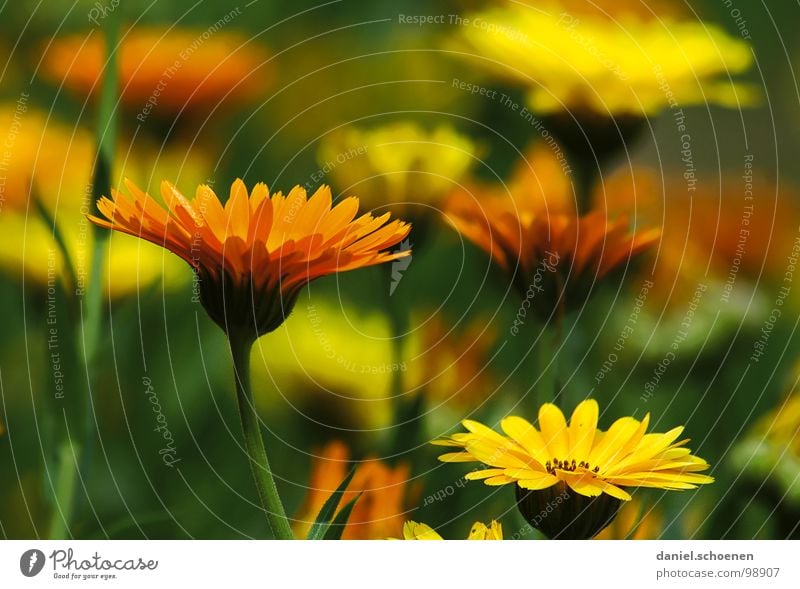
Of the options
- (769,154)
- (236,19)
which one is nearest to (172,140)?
(236,19)

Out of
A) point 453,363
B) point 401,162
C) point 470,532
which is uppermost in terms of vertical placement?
point 401,162

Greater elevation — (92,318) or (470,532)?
(92,318)

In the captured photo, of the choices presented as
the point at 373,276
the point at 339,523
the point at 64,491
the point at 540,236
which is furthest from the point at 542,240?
the point at 64,491

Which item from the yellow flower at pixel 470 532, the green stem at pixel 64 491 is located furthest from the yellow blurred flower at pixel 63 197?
the yellow flower at pixel 470 532

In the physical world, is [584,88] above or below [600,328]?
above

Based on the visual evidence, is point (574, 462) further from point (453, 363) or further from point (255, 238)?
point (255, 238)

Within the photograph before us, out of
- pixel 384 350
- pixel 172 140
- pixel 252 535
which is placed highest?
pixel 172 140

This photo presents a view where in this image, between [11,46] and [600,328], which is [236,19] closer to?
[11,46]

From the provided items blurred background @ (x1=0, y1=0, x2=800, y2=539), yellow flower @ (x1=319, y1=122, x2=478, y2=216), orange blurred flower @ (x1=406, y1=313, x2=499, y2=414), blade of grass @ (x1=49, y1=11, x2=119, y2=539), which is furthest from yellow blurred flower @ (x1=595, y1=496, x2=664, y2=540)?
blade of grass @ (x1=49, y1=11, x2=119, y2=539)
